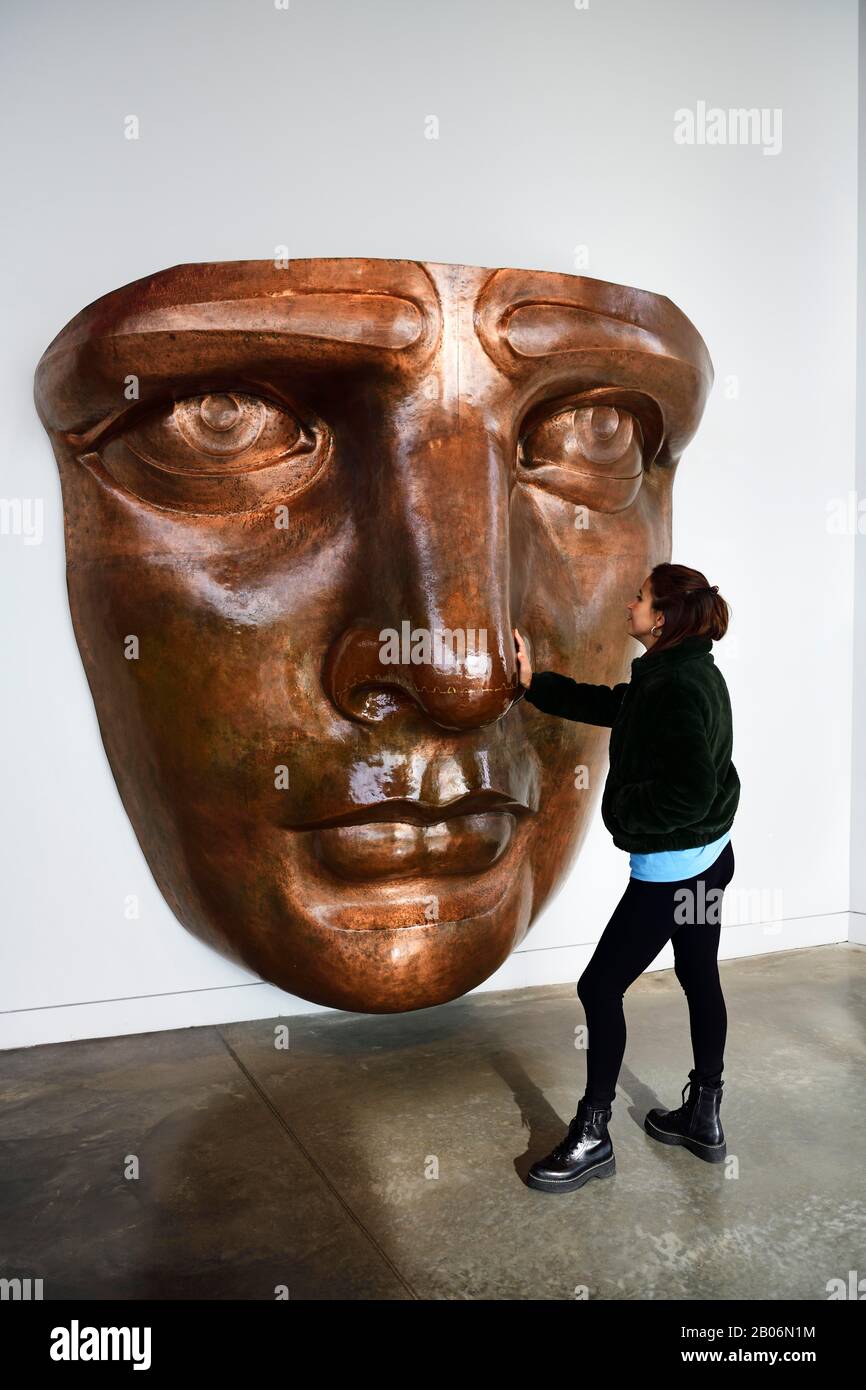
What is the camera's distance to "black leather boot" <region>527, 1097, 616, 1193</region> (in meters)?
1.74

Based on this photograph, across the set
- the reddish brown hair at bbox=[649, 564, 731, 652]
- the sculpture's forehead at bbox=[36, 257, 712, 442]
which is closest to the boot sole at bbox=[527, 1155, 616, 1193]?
the reddish brown hair at bbox=[649, 564, 731, 652]

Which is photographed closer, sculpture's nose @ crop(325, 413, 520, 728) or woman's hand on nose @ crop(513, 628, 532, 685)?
sculpture's nose @ crop(325, 413, 520, 728)

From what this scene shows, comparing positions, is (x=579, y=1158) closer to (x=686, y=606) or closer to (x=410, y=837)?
(x=410, y=837)

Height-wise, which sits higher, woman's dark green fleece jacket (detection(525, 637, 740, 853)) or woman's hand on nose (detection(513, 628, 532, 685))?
woman's hand on nose (detection(513, 628, 532, 685))

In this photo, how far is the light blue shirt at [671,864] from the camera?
5.82 ft

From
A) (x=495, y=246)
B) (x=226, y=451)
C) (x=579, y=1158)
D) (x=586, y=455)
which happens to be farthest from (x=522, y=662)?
(x=495, y=246)

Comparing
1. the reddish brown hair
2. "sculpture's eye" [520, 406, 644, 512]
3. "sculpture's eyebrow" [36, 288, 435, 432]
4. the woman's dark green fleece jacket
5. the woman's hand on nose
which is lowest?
the woman's dark green fleece jacket

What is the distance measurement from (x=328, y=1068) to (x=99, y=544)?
1.18 m

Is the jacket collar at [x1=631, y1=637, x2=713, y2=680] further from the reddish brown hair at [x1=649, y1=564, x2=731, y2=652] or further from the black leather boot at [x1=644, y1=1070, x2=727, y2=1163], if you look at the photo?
the black leather boot at [x1=644, y1=1070, x2=727, y2=1163]

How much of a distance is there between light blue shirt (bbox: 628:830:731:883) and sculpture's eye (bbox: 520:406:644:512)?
2.32 feet

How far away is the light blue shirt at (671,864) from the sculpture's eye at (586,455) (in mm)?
706

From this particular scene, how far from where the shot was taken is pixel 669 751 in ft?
5.62

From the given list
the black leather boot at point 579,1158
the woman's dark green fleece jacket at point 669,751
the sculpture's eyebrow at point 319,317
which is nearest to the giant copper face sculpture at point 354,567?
the sculpture's eyebrow at point 319,317
